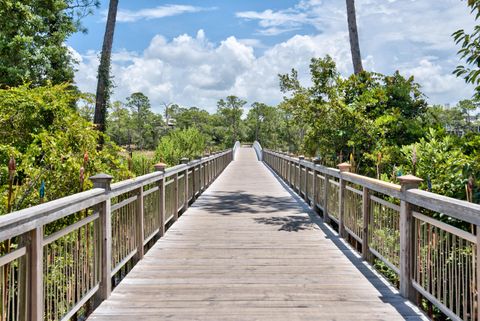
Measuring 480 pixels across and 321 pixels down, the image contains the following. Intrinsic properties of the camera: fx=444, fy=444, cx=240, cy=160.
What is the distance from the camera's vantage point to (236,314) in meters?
3.70

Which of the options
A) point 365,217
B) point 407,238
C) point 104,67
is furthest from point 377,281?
point 104,67

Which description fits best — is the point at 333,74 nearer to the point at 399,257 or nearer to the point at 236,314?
the point at 399,257

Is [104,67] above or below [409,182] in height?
above

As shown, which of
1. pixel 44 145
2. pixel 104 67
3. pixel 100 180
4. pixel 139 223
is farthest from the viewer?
pixel 104 67

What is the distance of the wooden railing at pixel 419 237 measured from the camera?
3.19m

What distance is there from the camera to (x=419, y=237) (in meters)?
4.03

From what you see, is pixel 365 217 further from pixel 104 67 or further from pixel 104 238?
pixel 104 67

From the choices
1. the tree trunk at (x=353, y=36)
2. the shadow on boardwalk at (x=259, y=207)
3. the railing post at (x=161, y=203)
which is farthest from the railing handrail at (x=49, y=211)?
the tree trunk at (x=353, y=36)

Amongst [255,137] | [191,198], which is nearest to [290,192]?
[191,198]

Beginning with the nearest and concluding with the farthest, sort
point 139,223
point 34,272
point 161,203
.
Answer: point 34,272
point 139,223
point 161,203

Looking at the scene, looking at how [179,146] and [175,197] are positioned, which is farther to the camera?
[179,146]

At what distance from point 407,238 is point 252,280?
160 centimetres

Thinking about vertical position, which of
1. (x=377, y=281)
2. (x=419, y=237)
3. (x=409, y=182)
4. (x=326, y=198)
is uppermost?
(x=409, y=182)

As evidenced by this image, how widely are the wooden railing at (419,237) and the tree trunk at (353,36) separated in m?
6.82
